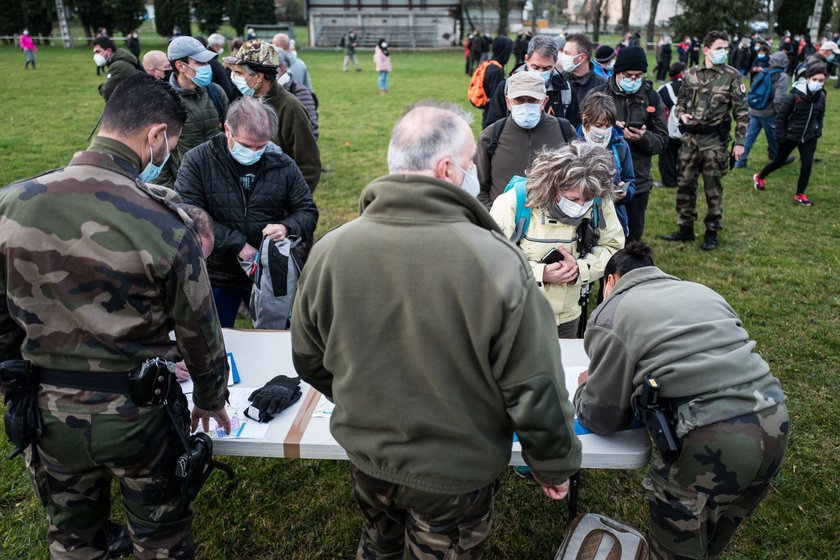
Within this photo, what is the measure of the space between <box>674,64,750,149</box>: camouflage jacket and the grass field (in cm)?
136

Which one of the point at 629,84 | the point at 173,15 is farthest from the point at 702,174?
the point at 173,15

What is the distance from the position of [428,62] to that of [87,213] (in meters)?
31.9

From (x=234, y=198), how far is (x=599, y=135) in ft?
8.84

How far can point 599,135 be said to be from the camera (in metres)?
4.66

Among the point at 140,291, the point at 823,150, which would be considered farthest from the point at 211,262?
the point at 823,150

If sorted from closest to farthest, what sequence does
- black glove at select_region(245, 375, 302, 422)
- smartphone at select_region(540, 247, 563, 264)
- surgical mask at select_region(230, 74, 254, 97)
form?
black glove at select_region(245, 375, 302, 422) → smartphone at select_region(540, 247, 563, 264) → surgical mask at select_region(230, 74, 254, 97)

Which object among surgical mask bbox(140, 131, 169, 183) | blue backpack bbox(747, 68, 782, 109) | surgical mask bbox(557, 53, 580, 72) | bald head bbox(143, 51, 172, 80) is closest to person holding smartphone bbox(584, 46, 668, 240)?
surgical mask bbox(557, 53, 580, 72)

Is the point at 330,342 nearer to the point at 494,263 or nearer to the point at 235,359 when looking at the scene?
the point at 494,263

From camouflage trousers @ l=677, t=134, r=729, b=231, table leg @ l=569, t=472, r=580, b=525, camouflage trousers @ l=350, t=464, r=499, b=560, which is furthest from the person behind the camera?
camouflage trousers @ l=677, t=134, r=729, b=231

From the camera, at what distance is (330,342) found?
1.89m

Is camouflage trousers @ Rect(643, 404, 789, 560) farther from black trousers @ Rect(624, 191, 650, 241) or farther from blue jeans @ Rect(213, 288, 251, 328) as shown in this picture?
black trousers @ Rect(624, 191, 650, 241)

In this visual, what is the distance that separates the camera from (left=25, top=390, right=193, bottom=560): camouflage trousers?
2123 mm

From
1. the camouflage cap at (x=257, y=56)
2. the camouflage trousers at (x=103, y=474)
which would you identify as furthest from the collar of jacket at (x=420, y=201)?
the camouflage cap at (x=257, y=56)

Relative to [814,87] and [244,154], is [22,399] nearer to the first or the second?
A: [244,154]
